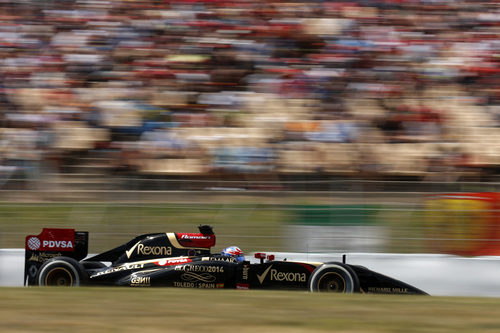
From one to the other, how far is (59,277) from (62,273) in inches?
1.9

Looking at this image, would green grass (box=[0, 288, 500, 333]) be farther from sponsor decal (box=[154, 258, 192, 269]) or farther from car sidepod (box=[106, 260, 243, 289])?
sponsor decal (box=[154, 258, 192, 269])

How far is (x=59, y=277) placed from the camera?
6836 mm

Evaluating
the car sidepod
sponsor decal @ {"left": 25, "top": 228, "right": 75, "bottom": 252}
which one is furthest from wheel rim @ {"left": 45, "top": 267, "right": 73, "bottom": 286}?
the car sidepod

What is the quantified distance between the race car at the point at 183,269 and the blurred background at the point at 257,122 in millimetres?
1074

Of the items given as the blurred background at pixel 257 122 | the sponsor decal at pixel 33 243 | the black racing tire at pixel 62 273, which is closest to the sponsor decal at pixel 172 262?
the black racing tire at pixel 62 273

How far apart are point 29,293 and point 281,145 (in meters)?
5.26

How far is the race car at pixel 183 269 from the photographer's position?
21.5 ft

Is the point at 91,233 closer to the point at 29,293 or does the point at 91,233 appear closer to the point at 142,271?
the point at 142,271

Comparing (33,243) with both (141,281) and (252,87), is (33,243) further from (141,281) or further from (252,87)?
(252,87)

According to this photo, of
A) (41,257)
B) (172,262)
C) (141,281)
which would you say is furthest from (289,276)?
(41,257)

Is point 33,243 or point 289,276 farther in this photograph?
point 33,243

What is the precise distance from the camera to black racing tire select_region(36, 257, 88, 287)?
22.3ft

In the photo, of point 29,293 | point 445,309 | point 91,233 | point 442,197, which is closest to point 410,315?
point 445,309

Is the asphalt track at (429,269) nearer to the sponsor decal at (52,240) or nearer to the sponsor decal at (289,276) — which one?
the sponsor decal at (52,240)
